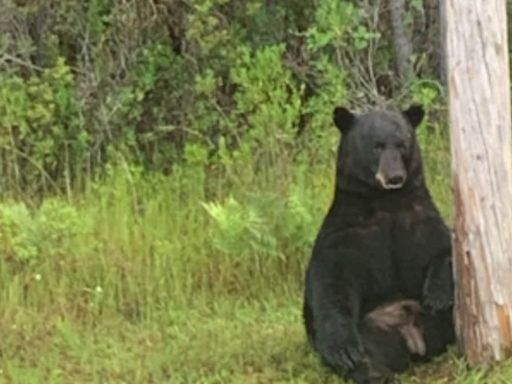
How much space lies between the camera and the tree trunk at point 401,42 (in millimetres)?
11180

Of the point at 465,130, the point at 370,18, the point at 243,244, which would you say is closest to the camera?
the point at 465,130

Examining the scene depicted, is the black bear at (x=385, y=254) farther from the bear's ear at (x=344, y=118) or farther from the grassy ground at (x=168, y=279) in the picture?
the grassy ground at (x=168, y=279)

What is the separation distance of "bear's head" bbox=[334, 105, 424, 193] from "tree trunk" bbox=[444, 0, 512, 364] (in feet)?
1.15

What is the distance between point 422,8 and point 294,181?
8.31 ft

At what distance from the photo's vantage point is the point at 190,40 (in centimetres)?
1091

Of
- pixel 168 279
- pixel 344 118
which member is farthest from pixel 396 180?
pixel 168 279

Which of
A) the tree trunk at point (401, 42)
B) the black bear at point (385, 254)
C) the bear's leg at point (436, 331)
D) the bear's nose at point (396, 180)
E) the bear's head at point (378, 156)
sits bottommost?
the bear's leg at point (436, 331)

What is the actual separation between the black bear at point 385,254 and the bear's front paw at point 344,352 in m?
0.13

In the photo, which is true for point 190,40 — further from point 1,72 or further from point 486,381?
point 486,381

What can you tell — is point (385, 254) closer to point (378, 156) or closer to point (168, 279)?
point (378, 156)

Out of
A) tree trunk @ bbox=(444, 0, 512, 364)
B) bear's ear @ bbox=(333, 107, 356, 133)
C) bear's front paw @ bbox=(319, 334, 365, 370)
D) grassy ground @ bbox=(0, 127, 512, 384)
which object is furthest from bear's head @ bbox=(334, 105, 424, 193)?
grassy ground @ bbox=(0, 127, 512, 384)

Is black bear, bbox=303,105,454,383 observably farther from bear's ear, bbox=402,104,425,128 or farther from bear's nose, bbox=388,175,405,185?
bear's ear, bbox=402,104,425,128

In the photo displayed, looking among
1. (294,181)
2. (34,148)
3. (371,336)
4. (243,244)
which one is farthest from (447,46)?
(34,148)

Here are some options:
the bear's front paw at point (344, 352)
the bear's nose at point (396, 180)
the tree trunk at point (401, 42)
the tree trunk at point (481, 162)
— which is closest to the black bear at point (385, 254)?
the bear's nose at point (396, 180)
